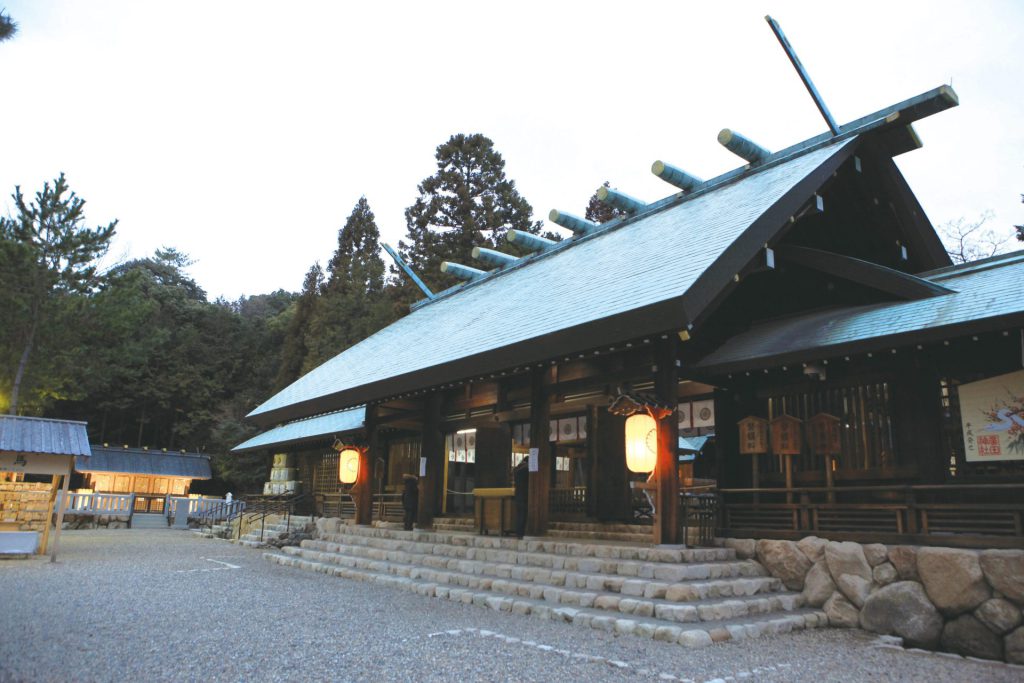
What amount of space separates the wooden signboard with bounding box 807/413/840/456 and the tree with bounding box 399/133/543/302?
70.1 feet

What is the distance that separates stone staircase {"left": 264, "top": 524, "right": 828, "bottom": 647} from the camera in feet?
20.2

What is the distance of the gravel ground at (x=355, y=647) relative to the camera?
465cm

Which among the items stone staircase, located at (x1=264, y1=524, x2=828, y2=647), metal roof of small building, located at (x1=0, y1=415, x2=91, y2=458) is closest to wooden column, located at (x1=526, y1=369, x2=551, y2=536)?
stone staircase, located at (x1=264, y1=524, x2=828, y2=647)

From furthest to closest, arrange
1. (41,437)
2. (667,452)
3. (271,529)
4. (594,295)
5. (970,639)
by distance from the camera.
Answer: (271,529), (41,437), (594,295), (667,452), (970,639)

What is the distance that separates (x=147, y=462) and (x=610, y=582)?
2631 cm

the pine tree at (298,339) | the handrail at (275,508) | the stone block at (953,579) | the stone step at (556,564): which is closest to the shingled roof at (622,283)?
the stone step at (556,564)

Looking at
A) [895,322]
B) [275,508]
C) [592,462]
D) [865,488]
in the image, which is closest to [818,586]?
[865,488]

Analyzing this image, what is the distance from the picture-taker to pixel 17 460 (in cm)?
1084

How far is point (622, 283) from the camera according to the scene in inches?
345

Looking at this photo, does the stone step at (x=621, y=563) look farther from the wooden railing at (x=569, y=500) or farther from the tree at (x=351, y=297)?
the tree at (x=351, y=297)

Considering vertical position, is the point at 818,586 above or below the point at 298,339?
below

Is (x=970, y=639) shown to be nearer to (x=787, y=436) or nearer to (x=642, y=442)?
(x=787, y=436)

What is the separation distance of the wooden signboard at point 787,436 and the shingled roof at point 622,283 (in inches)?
84.1

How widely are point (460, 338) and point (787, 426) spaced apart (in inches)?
213
